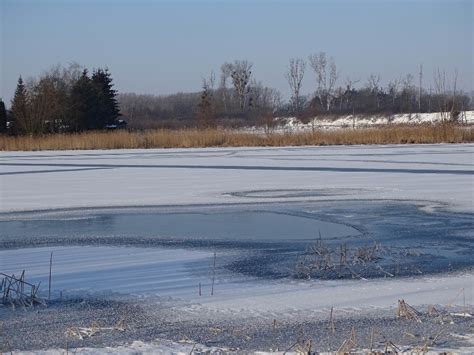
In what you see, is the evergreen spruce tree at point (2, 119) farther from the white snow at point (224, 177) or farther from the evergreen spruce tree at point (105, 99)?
the white snow at point (224, 177)

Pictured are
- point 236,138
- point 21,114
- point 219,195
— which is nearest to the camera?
point 219,195

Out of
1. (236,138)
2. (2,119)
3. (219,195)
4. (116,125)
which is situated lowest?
A: (219,195)

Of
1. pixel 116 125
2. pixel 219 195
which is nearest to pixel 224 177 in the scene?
pixel 219 195

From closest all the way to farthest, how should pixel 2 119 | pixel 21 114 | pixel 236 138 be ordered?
pixel 236 138, pixel 21 114, pixel 2 119

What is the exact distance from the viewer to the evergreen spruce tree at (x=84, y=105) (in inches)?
1848

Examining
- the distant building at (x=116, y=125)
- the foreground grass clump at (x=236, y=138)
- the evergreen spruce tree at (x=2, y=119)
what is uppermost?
the evergreen spruce tree at (x=2, y=119)

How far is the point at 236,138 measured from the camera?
30.5 m

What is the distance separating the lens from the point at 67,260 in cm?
720

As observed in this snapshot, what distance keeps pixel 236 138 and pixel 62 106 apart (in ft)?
61.8

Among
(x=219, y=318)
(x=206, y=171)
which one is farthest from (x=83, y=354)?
(x=206, y=171)

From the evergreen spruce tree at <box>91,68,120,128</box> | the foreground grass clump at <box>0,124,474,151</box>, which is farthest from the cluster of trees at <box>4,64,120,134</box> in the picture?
the foreground grass clump at <box>0,124,474,151</box>

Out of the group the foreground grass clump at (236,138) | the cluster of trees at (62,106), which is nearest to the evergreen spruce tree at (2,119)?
the cluster of trees at (62,106)

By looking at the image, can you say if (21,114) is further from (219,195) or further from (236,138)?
(219,195)

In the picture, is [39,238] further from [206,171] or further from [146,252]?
[206,171]
